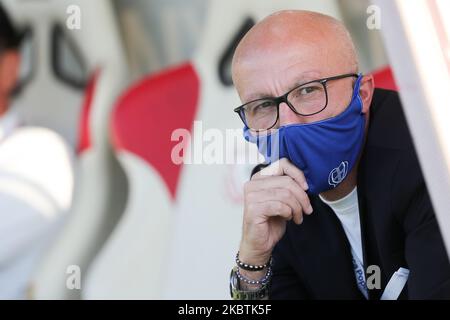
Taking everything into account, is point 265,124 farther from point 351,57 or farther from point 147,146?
point 147,146

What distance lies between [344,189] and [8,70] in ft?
3.75

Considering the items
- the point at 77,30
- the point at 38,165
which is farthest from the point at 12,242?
the point at 77,30

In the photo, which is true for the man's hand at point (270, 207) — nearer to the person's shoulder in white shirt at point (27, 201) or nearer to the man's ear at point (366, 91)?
the man's ear at point (366, 91)

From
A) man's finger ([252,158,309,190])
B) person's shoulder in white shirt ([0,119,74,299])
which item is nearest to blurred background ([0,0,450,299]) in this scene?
person's shoulder in white shirt ([0,119,74,299])

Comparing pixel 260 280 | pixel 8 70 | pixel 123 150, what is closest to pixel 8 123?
pixel 8 70

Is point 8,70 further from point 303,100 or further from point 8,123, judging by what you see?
point 303,100

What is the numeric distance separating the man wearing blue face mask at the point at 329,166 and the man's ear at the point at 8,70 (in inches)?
40.2

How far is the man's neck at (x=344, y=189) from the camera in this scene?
718 millimetres

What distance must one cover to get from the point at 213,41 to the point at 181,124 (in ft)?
0.53

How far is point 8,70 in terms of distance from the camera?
1683mm

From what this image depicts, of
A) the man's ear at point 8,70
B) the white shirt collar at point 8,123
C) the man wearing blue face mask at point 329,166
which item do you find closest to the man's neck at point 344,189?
the man wearing blue face mask at point 329,166

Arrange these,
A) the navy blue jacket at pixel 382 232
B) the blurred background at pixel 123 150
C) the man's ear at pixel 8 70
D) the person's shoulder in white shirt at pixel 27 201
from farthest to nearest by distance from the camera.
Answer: the man's ear at pixel 8 70, the person's shoulder in white shirt at pixel 27 201, the blurred background at pixel 123 150, the navy blue jacket at pixel 382 232

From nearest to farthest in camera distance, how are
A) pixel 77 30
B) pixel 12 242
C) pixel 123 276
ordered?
pixel 123 276 < pixel 12 242 < pixel 77 30
